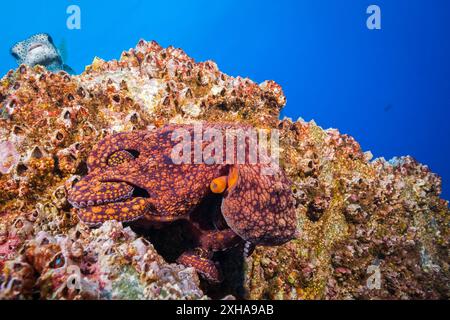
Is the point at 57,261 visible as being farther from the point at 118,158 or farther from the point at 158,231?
the point at 158,231

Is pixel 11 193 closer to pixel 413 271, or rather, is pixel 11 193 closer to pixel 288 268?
pixel 288 268

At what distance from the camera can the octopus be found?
125 inches

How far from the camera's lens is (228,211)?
321 centimetres

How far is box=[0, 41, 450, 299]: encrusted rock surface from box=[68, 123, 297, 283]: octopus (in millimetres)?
363

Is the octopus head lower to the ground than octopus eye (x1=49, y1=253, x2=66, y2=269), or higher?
higher

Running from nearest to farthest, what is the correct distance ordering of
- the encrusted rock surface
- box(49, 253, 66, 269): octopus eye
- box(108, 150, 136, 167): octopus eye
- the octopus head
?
box(49, 253, 66, 269): octopus eye < the encrusted rock surface < the octopus head < box(108, 150, 136, 167): octopus eye

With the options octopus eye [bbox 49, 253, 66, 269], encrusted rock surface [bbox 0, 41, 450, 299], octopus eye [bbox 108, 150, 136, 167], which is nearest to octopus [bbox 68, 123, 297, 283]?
octopus eye [bbox 108, 150, 136, 167]

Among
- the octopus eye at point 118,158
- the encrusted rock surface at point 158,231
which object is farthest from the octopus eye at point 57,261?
the octopus eye at point 118,158

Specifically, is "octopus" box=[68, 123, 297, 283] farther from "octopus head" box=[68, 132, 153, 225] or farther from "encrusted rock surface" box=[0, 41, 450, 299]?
"encrusted rock surface" box=[0, 41, 450, 299]

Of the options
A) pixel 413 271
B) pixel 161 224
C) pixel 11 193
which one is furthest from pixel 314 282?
pixel 11 193

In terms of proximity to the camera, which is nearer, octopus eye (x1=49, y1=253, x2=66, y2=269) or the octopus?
octopus eye (x1=49, y1=253, x2=66, y2=269)

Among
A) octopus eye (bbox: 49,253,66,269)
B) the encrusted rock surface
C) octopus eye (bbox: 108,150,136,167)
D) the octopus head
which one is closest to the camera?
octopus eye (bbox: 49,253,66,269)

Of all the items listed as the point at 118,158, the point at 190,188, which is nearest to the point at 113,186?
the point at 118,158
